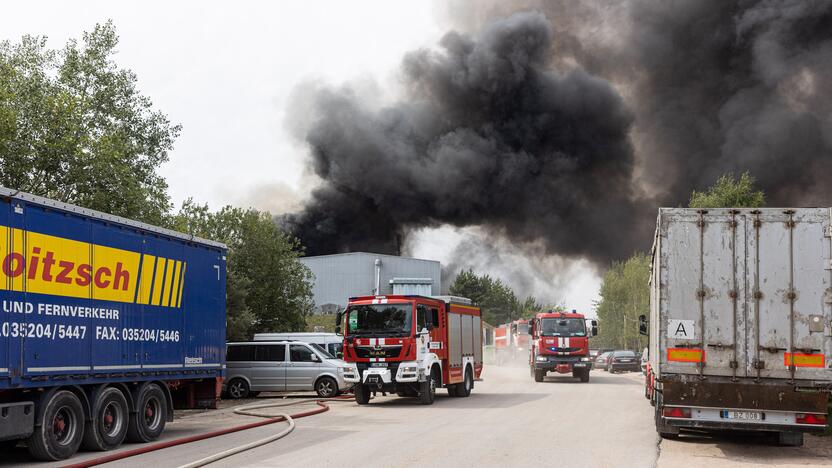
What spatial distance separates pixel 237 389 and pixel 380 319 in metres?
6.43

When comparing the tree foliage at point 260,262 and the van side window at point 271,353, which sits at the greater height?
the tree foliage at point 260,262

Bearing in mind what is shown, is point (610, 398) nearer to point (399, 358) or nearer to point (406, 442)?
point (399, 358)

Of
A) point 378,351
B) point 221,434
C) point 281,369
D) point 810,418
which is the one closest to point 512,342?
point 281,369

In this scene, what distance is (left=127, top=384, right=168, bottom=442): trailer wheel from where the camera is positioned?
558 inches

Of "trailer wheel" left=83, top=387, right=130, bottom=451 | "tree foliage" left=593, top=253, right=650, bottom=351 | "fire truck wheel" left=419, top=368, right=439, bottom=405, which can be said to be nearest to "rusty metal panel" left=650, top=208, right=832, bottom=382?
"trailer wheel" left=83, top=387, right=130, bottom=451

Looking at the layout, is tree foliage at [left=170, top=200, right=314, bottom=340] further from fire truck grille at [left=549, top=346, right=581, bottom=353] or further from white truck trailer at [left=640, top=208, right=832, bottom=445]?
white truck trailer at [left=640, top=208, right=832, bottom=445]

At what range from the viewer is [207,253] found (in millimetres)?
16812

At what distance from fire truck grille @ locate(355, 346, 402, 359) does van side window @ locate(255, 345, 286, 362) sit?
4544mm

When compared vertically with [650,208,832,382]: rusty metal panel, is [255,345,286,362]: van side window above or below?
below

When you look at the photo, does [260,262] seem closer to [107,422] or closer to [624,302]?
[107,422]

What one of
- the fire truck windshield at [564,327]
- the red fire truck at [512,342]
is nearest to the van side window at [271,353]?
the fire truck windshield at [564,327]

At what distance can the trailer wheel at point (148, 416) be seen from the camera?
14.2m

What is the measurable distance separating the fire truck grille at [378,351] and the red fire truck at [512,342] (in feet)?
113

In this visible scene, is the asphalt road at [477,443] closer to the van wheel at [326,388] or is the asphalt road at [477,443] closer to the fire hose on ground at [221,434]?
the fire hose on ground at [221,434]
